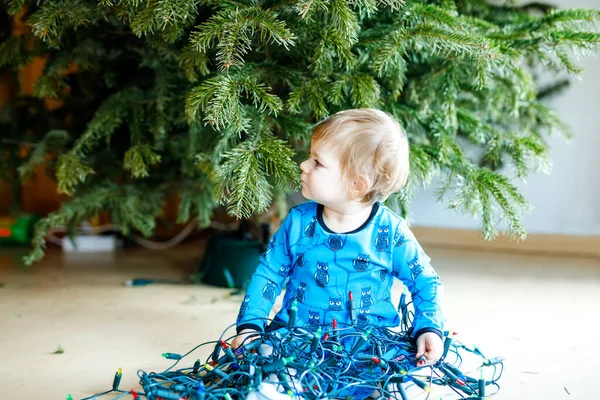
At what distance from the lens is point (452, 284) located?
1.91m

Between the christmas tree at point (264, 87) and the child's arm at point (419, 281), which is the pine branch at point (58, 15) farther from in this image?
the child's arm at point (419, 281)

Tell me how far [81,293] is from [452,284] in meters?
1.07

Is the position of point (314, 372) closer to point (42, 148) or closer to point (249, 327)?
point (249, 327)

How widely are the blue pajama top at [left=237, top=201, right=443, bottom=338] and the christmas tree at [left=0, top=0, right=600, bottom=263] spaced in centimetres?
12

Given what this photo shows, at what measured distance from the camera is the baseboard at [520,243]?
7.88 ft

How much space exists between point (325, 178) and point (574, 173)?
1.64 m

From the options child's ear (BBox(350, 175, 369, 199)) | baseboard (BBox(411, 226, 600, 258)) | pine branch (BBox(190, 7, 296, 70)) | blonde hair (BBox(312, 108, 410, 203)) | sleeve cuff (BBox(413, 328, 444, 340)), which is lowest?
sleeve cuff (BBox(413, 328, 444, 340))

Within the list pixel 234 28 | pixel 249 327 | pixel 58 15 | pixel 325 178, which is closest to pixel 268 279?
pixel 249 327

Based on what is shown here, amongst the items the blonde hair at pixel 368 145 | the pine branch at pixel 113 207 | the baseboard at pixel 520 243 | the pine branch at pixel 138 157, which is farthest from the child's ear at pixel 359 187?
the baseboard at pixel 520 243

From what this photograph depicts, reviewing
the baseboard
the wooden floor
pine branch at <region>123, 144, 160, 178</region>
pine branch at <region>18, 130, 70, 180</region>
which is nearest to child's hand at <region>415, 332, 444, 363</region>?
the wooden floor

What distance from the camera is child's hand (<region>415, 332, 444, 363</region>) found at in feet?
3.40

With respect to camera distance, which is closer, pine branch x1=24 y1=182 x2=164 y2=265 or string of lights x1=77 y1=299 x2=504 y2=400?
string of lights x1=77 y1=299 x2=504 y2=400

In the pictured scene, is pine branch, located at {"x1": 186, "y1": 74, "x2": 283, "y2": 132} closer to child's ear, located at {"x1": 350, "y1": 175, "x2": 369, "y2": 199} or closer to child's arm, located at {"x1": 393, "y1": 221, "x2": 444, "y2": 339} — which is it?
child's ear, located at {"x1": 350, "y1": 175, "x2": 369, "y2": 199}

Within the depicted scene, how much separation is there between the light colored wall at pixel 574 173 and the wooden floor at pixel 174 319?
208 millimetres
